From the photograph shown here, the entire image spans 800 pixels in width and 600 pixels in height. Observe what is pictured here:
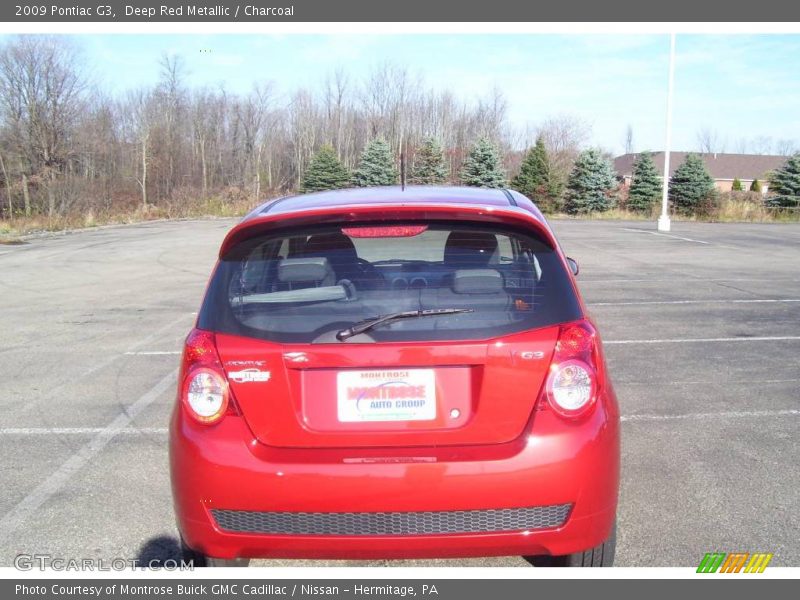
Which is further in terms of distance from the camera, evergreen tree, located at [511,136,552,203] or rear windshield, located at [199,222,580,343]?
evergreen tree, located at [511,136,552,203]

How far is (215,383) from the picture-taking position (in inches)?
104

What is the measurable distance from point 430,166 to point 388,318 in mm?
50674

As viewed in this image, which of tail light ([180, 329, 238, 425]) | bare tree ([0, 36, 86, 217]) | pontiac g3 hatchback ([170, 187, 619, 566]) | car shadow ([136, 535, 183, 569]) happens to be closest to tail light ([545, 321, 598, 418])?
pontiac g3 hatchback ([170, 187, 619, 566])

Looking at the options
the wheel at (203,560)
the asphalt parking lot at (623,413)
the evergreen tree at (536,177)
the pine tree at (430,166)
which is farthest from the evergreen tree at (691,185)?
the wheel at (203,560)

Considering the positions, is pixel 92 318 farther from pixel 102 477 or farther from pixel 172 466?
pixel 172 466

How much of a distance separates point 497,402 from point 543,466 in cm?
27

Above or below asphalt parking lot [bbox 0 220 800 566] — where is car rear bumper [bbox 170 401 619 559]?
above

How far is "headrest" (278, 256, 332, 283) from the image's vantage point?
286 cm

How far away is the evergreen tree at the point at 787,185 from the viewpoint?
135 feet

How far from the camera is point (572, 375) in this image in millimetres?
2609

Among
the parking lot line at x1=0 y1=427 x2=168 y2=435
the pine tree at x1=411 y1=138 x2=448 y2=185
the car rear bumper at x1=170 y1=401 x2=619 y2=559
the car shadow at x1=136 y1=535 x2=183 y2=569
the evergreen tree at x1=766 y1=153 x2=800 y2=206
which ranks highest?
the pine tree at x1=411 y1=138 x2=448 y2=185

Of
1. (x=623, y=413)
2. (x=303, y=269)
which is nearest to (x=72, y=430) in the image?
(x=303, y=269)

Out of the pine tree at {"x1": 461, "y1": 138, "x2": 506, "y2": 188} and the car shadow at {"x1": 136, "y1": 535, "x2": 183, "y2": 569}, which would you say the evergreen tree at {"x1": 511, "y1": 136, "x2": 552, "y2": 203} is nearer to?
the pine tree at {"x1": 461, "y1": 138, "x2": 506, "y2": 188}

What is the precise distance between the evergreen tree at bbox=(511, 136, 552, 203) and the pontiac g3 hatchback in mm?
45477
